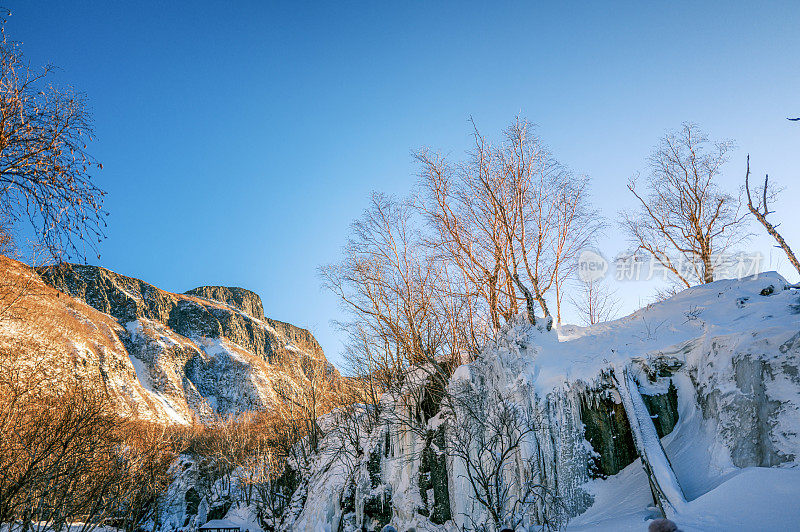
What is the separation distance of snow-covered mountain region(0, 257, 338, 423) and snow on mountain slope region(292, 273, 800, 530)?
1418cm

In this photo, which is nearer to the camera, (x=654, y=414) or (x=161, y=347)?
(x=654, y=414)

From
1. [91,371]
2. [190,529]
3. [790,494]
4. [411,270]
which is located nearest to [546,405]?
[790,494]

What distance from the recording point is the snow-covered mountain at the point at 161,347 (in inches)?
1759

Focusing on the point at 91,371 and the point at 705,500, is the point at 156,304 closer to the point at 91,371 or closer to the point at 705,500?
the point at 91,371

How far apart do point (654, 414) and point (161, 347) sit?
8308 cm

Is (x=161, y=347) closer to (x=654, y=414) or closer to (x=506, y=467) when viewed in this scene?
(x=506, y=467)

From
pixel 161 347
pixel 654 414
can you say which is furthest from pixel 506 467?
pixel 161 347

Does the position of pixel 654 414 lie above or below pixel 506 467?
above

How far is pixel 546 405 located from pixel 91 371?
48646mm

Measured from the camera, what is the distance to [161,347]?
247 feet

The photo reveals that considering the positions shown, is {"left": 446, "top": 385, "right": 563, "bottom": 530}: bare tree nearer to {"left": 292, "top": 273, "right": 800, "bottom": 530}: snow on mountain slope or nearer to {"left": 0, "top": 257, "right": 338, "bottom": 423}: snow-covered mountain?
{"left": 292, "top": 273, "right": 800, "bottom": 530}: snow on mountain slope

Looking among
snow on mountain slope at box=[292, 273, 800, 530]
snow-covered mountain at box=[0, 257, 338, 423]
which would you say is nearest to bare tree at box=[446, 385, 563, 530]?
snow on mountain slope at box=[292, 273, 800, 530]

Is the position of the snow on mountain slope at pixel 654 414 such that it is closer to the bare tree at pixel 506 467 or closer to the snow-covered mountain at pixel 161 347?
the bare tree at pixel 506 467

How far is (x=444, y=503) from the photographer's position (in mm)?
12617
